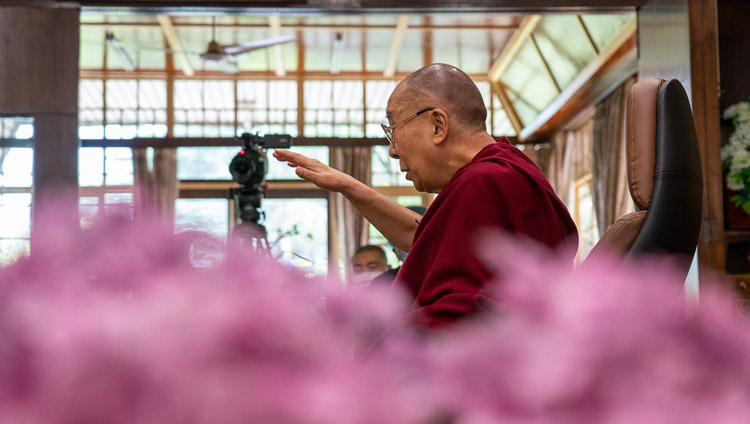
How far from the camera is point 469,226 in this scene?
1.39 meters

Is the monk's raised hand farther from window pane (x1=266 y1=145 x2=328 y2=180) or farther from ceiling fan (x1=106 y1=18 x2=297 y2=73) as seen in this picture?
window pane (x1=266 y1=145 x2=328 y2=180)

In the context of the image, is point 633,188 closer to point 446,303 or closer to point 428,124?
point 446,303

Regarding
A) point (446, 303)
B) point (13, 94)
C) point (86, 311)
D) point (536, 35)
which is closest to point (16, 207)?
point (13, 94)

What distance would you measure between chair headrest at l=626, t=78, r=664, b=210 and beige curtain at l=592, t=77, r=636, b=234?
628 centimetres

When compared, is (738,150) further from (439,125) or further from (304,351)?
(304,351)

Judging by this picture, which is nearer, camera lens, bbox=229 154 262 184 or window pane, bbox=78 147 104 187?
camera lens, bbox=229 154 262 184

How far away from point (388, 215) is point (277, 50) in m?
7.74

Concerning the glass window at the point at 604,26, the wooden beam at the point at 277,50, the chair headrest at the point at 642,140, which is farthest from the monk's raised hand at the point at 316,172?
the wooden beam at the point at 277,50

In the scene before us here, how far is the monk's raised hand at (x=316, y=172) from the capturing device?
181 centimetres

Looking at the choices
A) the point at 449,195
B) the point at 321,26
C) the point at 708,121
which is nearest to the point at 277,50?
the point at 321,26

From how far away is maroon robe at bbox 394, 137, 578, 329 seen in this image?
1.29 m

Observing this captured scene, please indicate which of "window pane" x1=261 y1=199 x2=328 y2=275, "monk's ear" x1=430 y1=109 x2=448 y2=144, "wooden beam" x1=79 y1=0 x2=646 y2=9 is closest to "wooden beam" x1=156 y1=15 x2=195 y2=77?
"window pane" x1=261 y1=199 x2=328 y2=275

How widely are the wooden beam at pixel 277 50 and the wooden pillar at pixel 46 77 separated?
12.6 ft

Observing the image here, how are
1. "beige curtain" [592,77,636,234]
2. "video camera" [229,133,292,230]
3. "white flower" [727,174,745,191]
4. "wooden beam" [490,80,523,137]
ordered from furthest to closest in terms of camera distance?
"wooden beam" [490,80,523,137] < "beige curtain" [592,77,636,234] < "white flower" [727,174,745,191] < "video camera" [229,133,292,230]
